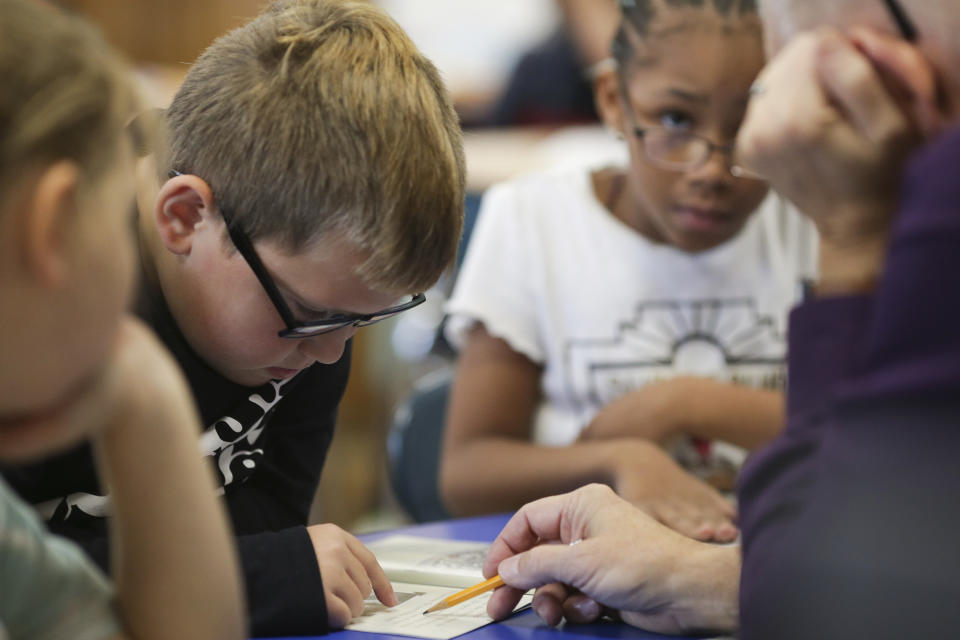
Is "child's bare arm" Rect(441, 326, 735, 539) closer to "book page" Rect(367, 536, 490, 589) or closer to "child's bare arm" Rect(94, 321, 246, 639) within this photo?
"book page" Rect(367, 536, 490, 589)

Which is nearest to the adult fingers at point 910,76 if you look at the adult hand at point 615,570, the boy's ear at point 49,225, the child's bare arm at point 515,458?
the adult hand at point 615,570

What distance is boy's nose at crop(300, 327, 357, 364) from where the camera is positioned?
942 millimetres

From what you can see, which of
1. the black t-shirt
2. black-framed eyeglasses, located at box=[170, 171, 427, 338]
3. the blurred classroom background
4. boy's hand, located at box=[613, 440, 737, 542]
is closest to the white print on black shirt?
the black t-shirt

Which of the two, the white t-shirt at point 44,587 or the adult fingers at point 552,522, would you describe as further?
the adult fingers at point 552,522

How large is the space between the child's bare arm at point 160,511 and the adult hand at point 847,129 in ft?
1.20

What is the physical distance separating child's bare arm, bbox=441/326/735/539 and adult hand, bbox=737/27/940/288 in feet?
1.72

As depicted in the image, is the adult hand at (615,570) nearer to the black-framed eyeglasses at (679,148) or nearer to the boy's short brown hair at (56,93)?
the boy's short brown hair at (56,93)

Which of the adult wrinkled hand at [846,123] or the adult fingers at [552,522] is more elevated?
the adult wrinkled hand at [846,123]

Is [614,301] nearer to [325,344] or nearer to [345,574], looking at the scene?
[325,344]

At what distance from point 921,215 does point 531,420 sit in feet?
3.50

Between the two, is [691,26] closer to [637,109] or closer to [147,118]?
[637,109]

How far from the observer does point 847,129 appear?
60 centimetres

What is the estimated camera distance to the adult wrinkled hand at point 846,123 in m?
0.59

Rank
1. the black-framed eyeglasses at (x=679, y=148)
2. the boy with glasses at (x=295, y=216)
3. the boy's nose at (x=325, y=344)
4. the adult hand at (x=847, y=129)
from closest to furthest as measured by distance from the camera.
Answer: the adult hand at (x=847, y=129)
the boy with glasses at (x=295, y=216)
the boy's nose at (x=325, y=344)
the black-framed eyeglasses at (x=679, y=148)
